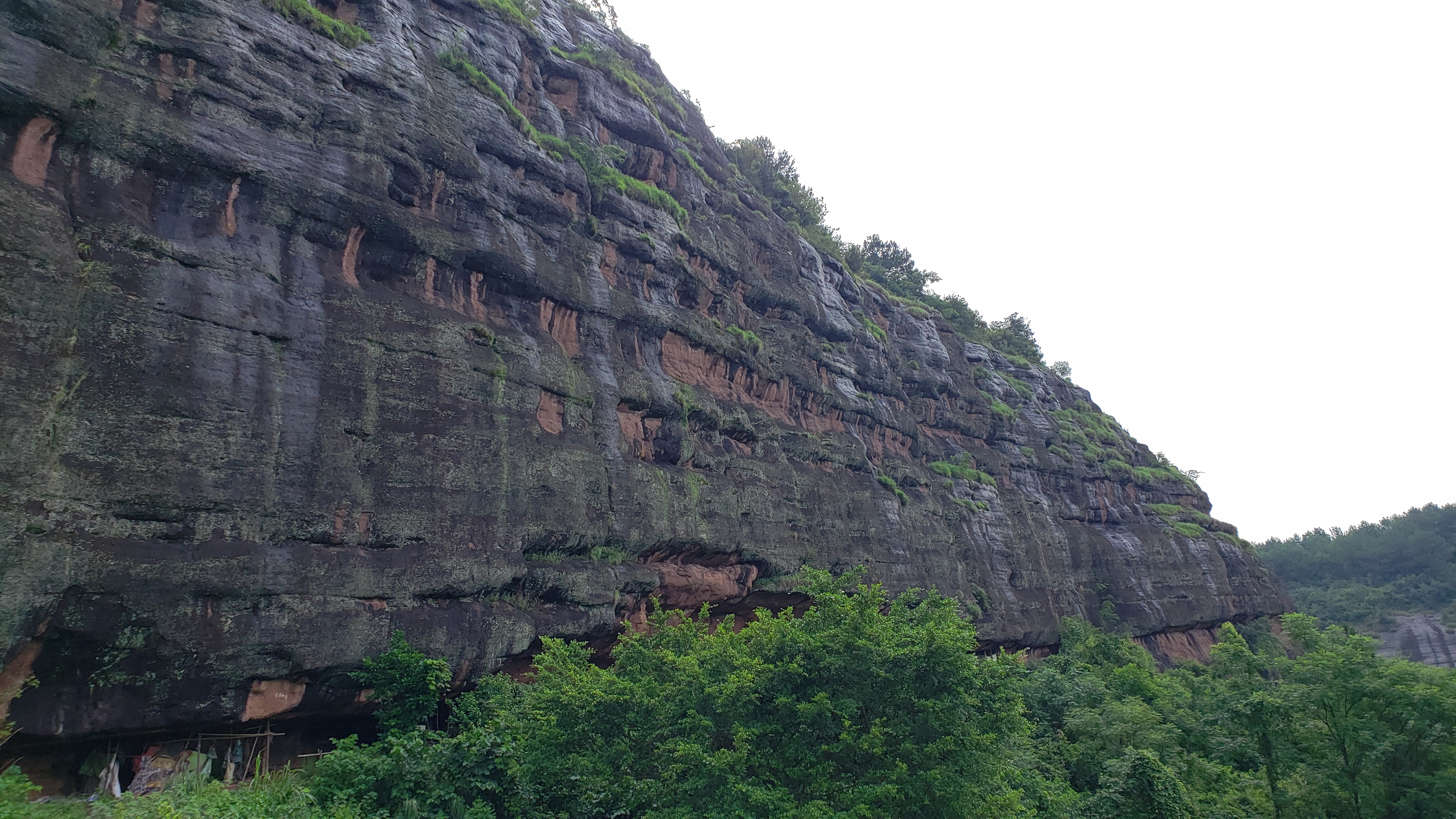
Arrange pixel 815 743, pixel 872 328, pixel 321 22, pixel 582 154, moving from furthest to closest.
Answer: pixel 872 328
pixel 582 154
pixel 321 22
pixel 815 743

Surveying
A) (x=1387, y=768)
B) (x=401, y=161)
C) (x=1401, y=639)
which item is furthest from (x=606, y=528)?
(x=1401, y=639)

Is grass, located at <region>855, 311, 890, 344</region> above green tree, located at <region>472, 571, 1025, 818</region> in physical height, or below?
above

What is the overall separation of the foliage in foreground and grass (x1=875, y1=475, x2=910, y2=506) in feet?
53.7

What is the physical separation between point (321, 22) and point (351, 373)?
30.4 ft

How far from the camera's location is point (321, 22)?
19516 millimetres

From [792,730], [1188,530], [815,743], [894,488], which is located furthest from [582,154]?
[1188,530]

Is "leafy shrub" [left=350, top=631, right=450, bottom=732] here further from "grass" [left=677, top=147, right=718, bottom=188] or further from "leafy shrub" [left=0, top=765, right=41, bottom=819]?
"grass" [left=677, top=147, right=718, bottom=188]

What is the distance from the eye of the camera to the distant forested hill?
259 ft

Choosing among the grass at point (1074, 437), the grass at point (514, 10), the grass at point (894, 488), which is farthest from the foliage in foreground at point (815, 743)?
the grass at point (1074, 437)

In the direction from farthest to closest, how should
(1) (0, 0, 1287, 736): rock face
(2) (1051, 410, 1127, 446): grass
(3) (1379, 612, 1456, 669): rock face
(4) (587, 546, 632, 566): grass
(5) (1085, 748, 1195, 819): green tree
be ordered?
(3) (1379, 612, 1456, 669): rock face
(2) (1051, 410, 1127, 446): grass
(4) (587, 546, 632, 566): grass
(5) (1085, 748, 1195, 819): green tree
(1) (0, 0, 1287, 736): rock face

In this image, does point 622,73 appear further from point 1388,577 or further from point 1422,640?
point 1388,577

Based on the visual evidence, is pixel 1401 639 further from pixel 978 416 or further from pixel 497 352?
pixel 497 352

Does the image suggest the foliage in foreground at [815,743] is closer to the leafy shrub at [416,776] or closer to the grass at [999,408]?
the leafy shrub at [416,776]

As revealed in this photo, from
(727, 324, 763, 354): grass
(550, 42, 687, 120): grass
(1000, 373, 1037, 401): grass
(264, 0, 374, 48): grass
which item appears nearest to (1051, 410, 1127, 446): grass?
(1000, 373, 1037, 401): grass
